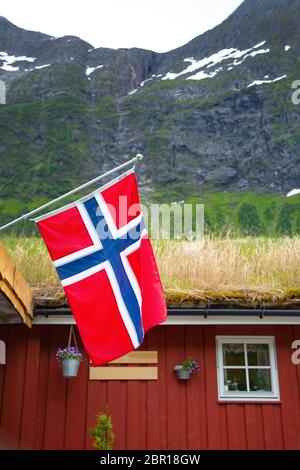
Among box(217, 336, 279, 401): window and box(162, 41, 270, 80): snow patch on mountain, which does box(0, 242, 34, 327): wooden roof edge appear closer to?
box(217, 336, 279, 401): window

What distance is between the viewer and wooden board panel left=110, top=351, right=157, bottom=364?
612 centimetres

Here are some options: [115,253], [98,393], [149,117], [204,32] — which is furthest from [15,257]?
[204,32]

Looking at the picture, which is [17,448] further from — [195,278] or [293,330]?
[293,330]

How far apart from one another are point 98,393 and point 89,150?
64252 millimetres

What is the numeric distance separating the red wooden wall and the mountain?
50.1 metres

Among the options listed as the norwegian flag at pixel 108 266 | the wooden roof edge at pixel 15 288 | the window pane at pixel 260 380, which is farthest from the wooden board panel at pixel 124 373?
the norwegian flag at pixel 108 266

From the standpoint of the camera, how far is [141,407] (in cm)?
599

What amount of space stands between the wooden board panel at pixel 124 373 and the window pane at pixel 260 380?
1.17 m

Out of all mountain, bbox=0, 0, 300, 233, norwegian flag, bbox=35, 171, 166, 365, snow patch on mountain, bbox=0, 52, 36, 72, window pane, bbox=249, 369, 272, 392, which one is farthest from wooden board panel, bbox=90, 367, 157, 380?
snow patch on mountain, bbox=0, 52, 36, 72

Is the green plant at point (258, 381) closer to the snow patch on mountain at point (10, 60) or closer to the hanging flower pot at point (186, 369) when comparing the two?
the hanging flower pot at point (186, 369)

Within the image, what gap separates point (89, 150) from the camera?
68500mm

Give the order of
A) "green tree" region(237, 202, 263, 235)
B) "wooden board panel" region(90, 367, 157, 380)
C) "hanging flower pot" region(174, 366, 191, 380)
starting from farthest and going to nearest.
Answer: "green tree" region(237, 202, 263, 235) → "wooden board panel" region(90, 367, 157, 380) → "hanging flower pot" region(174, 366, 191, 380)

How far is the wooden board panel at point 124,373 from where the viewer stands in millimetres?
6082

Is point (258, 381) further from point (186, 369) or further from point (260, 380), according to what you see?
point (186, 369)
